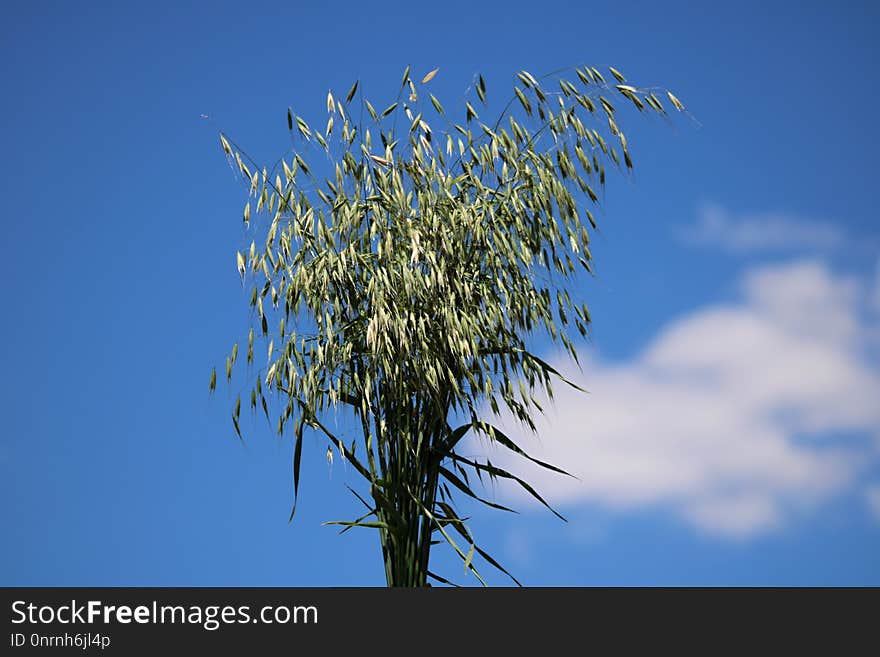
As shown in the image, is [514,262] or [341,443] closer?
[341,443]

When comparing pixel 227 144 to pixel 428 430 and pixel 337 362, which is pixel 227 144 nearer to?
pixel 337 362

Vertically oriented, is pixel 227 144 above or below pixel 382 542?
above

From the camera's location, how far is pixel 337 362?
Result: 4.70 m

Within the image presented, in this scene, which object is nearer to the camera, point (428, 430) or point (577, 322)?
point (428, 430)
